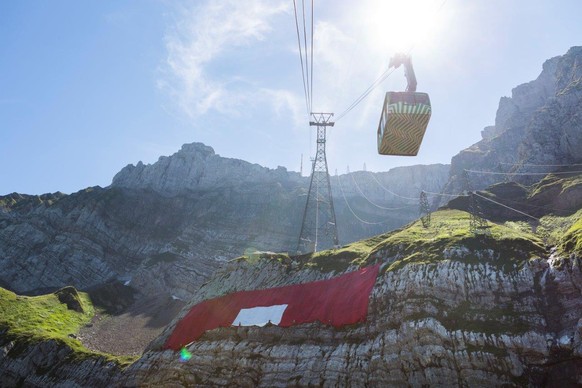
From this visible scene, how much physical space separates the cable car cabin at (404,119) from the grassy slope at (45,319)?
2391 inches

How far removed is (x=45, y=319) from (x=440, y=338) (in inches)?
4245

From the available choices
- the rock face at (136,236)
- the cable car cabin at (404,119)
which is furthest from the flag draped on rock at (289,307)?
the rock face at (136,236)

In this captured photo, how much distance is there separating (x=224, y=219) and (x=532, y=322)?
6378 inches

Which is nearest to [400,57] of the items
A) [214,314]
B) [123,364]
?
[214,314]

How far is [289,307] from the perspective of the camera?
5131 centimetres

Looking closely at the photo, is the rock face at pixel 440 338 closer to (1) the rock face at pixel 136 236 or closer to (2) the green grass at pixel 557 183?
(2) the green grass at pixel 557 183

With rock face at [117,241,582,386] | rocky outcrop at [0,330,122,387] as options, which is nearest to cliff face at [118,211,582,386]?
rock face at [117,241,582,386]

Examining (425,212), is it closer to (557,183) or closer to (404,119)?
(557,183)

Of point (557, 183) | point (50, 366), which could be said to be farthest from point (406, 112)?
point (50, 366)

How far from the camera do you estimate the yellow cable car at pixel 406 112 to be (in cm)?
2731

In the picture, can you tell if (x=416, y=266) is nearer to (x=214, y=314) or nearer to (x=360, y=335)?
(x=360, y=335)

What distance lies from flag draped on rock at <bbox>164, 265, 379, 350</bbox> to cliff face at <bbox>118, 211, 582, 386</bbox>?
52.9 inches

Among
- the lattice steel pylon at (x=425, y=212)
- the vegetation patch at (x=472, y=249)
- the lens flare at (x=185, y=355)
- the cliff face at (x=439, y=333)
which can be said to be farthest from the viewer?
the lattice steel pylon at (x=425, y=212)

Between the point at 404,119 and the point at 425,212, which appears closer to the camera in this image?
the point at 404,119
